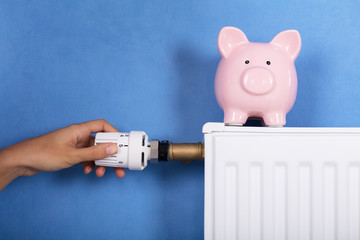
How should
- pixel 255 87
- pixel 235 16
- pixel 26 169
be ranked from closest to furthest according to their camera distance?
pixel 255 87, pixel 26 169, pixel 235 16

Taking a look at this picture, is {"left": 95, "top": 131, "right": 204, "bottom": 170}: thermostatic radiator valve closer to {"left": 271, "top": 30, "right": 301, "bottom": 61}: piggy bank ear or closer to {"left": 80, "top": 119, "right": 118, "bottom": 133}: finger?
{"left": 80, "top": 119, "right": 118, "bottom": 133}: finger

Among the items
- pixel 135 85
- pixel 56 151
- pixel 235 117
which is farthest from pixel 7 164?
pixel 235 117

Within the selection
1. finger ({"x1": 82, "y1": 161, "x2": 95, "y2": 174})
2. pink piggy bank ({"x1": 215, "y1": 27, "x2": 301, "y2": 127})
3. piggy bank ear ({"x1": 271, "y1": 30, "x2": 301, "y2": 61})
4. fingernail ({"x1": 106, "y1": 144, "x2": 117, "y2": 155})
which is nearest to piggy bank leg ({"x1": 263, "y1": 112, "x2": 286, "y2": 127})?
pink piggy bank ({"x1": 215, "y1": 27, "x2": 301, "y2": 127})

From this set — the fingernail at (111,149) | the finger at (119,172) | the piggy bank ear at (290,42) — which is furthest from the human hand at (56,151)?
the piggy bank ear at (290,42)

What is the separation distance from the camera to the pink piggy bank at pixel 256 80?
0.59 m

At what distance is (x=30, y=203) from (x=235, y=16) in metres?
0.75

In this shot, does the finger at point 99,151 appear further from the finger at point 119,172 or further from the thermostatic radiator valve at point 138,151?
the finger at point 119,172

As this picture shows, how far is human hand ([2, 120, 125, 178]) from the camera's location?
24.6 inches

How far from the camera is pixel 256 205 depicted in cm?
61

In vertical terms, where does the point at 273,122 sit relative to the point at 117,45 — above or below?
below

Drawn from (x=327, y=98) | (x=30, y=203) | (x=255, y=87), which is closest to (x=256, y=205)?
(x=255, y=87)

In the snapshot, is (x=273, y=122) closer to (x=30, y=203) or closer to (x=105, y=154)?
(x=105, y=154)

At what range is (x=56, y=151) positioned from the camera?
663 mm

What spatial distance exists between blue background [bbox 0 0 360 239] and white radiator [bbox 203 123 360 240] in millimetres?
211
